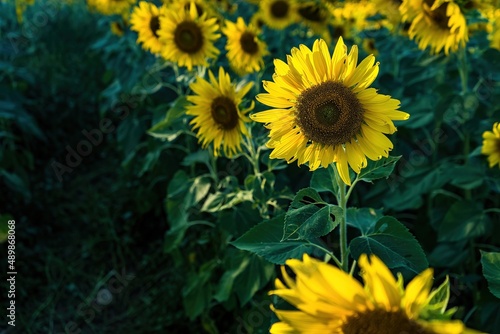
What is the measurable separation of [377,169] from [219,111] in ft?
2.88

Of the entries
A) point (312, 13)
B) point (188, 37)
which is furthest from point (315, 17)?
point (188, 37)

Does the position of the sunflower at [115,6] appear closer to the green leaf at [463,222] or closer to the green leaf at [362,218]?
the green leaf at [463,222]

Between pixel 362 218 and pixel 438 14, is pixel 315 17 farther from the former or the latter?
pixel 362 218

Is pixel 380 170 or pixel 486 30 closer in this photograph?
pixel 380 170

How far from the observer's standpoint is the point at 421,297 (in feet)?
2.99

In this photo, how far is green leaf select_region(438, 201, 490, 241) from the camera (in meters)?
2.44

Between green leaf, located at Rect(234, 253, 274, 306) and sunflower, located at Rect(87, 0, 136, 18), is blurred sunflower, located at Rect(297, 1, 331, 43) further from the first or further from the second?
green leaf, located at Rect(234, 253, 274, 306)

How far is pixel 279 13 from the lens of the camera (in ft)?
12.8

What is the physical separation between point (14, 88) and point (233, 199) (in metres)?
2.60

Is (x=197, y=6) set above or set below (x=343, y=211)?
above

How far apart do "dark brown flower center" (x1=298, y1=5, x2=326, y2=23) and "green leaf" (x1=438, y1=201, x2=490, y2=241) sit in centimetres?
189

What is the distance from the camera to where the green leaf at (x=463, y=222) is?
96.1 inches

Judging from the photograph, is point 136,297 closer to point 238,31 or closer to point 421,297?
point 238,31

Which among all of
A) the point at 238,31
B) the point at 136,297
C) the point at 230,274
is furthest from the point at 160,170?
the point at 230,274
